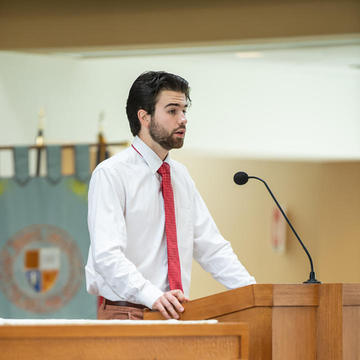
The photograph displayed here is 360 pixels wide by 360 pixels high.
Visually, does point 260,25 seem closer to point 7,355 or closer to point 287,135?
point 287,135

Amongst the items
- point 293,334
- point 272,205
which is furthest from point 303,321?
point 272,205

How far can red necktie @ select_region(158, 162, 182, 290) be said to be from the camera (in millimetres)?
2514

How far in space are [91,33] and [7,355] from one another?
3465 millimetres

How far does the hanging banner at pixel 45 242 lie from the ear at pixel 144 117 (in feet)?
7.96

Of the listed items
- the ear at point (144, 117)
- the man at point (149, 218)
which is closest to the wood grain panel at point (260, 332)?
the man at point (149, 218)

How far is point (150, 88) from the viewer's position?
2.61 meters

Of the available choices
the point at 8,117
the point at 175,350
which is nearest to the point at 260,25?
the point at 8,117

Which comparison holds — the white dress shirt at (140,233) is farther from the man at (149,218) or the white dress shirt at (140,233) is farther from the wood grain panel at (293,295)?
the wood grain panel at (293,295)

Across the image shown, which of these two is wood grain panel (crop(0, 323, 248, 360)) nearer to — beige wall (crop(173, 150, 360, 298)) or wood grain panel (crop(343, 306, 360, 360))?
wood grain panel (crop(343, 306, 360, 360))

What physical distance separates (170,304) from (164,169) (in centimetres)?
58

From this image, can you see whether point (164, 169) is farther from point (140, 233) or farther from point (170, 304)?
point (170, 304)

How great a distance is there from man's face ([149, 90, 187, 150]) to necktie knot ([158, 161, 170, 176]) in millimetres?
Result: 63

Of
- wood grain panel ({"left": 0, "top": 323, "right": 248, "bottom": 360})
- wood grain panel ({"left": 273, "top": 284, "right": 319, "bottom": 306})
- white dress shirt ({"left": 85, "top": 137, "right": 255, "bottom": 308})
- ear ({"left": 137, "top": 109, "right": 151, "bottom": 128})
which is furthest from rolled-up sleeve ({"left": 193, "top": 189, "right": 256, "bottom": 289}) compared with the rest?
wood grain panel ({"left": 0, "top": 323, "right": 248, "bottom": 360})

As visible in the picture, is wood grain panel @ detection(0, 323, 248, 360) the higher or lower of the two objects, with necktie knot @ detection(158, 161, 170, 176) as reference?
lower
